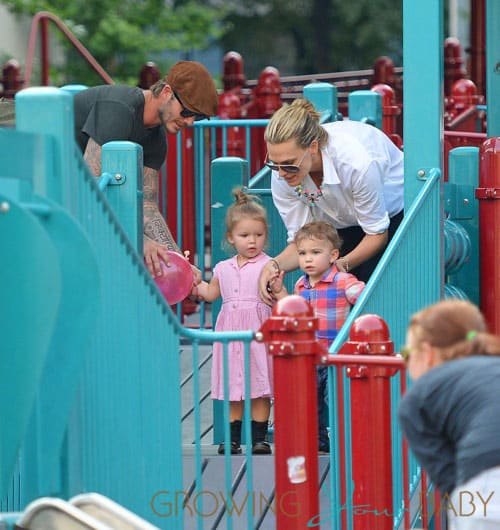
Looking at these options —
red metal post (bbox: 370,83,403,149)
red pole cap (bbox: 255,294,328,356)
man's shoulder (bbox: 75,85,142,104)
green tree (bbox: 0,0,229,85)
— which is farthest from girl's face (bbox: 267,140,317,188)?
green tree (bbox: 0,0,229,85)

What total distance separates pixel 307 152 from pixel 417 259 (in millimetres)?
662

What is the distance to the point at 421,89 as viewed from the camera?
602 centimetres

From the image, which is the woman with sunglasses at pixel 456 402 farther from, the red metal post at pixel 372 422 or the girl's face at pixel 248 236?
the girl's face at pixel 248 236

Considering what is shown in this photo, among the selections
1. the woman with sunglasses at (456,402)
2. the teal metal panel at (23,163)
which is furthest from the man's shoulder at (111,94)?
the woman with sunglasses at (456,402)

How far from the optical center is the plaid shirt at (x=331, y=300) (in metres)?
5.74

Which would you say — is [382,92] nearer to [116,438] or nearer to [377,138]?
[377,138]

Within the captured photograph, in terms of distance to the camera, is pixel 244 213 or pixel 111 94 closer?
pixel 111 94

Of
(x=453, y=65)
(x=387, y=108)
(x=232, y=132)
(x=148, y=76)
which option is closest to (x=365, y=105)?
(x=387, y=108)

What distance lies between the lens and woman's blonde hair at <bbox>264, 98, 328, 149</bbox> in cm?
562

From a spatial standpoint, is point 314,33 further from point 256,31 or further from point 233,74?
point 233,74

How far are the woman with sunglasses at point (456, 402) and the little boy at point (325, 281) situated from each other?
222cm

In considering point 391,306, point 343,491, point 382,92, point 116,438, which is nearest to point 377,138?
point 391,306

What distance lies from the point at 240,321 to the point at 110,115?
3.61 ft

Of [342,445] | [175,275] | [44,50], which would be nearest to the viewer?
[342,445]
